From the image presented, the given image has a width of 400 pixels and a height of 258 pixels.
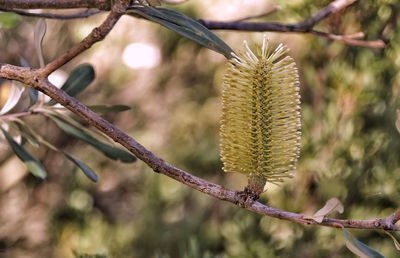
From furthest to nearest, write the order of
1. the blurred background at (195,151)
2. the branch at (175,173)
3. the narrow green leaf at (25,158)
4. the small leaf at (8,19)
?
the blurred background at (195,151), the narrow green leaf at (25,158), the small leaf at (8,19), the branch at (175,173)

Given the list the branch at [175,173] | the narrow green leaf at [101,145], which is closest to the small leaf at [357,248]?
the branch at [175,173]

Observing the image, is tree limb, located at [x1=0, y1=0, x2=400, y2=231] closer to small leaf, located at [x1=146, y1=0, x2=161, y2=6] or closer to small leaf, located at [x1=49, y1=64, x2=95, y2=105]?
small leaf, located at [x1=146, y1=0, x2=161, y2=6]

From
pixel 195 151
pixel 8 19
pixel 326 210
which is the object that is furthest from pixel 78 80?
pixel 195 151

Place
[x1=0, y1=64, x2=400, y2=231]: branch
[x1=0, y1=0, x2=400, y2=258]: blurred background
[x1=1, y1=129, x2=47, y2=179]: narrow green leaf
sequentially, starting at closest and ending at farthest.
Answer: [x1=0, y1=64, x2=400, y2=231]: branch
[x1=1, y1=129, x2=47, y2=179]: narrow green leaf
[x1=0, y1=0, x2=400, y2=258]: blurred background

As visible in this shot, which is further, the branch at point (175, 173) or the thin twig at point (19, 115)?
the thin twig at point (19, 115)

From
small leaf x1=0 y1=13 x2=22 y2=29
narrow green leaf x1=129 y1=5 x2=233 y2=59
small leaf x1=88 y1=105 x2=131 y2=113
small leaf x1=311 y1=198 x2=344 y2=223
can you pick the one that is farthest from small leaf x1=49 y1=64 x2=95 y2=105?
small leaf x1=311 y1=198 x2=344 y2=223

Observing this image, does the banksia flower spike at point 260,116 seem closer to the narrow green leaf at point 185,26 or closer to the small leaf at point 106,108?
the narrow green leaf at point 185,26

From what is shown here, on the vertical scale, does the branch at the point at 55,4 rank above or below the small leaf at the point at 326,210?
above
